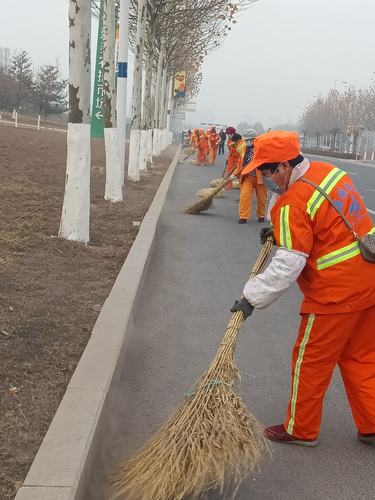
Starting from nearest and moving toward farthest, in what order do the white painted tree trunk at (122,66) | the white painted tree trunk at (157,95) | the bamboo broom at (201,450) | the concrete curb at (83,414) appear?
the concrete curb at (83,414), the bamboo broom at (201,450), the white painted tree trunk at (122,66), the white painted tree trunk at (157,95)

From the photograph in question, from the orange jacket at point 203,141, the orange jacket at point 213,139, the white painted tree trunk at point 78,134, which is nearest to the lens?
the white painted tree trunk at point 78,134

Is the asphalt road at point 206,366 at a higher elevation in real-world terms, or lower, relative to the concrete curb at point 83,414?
lower

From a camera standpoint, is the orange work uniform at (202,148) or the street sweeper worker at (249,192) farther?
the orange work uniform at (202,148)

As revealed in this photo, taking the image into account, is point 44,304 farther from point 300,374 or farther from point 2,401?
point 300,374

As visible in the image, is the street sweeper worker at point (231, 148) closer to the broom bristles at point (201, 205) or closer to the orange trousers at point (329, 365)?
the broom bristles at point (201, 205)

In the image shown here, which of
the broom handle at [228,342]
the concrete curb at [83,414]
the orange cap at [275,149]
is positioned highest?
the orange cap at [275,149]

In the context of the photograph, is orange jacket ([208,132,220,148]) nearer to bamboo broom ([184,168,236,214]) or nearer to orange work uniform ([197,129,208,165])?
orange work uniform ([197,129,208,165])

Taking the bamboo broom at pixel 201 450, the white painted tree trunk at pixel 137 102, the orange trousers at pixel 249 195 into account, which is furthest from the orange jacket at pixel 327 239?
the white painted tree trunk at pixel 137 102

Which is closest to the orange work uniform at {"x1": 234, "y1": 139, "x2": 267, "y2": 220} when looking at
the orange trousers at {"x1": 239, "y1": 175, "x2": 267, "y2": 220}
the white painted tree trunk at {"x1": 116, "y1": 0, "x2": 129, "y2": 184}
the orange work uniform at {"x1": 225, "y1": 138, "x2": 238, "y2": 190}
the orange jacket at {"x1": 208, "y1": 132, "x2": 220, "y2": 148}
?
the orange trousers at {"x1": 239, "y1": 175, "x2": 267, "y2": 220}

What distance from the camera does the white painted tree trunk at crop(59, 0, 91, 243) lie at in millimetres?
7223

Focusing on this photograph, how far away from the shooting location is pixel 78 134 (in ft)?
24.2

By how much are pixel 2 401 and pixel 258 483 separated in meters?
1.34

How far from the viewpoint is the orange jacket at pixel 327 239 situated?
9.86ft

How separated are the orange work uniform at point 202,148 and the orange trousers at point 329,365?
1053 inches
